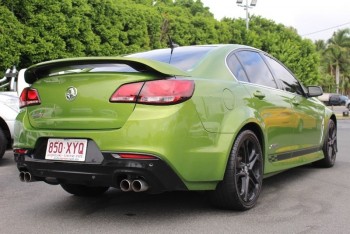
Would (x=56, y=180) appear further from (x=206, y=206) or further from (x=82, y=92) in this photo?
(x=206, y=206)

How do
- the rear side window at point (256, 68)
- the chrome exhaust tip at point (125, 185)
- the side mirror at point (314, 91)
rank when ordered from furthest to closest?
the side mirror at point (314, 91)
the rear side window at point (256, 68)
the chrome exhaust tip at point (125, 185)

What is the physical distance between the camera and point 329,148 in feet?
21.6

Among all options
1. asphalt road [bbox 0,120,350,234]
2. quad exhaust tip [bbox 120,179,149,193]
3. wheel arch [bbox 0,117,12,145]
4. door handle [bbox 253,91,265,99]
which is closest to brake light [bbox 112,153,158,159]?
quad exhaust tip [bbox 120,179,149,193]

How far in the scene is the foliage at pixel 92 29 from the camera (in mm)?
16859

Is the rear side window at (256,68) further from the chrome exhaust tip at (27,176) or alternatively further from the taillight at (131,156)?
the chrome exhaust tip at (27,176)

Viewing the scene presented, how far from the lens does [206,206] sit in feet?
14.1

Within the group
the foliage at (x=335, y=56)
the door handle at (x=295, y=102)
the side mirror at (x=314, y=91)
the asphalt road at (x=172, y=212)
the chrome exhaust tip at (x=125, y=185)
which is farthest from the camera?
the foliage at (x=335, y=56)

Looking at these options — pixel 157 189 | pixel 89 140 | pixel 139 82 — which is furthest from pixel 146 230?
pixel 139 82

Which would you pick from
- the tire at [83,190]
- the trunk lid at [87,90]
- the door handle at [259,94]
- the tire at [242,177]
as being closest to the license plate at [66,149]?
the trunk lid at [87,90]

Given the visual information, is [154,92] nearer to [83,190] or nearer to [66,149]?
[66,149]

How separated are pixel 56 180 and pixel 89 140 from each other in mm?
523

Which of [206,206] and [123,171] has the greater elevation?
[123,171]

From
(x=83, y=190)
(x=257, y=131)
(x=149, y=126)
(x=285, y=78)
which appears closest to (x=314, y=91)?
(x=285, y=78)

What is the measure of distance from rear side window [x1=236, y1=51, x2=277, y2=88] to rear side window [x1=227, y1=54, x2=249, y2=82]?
0.09 meters
